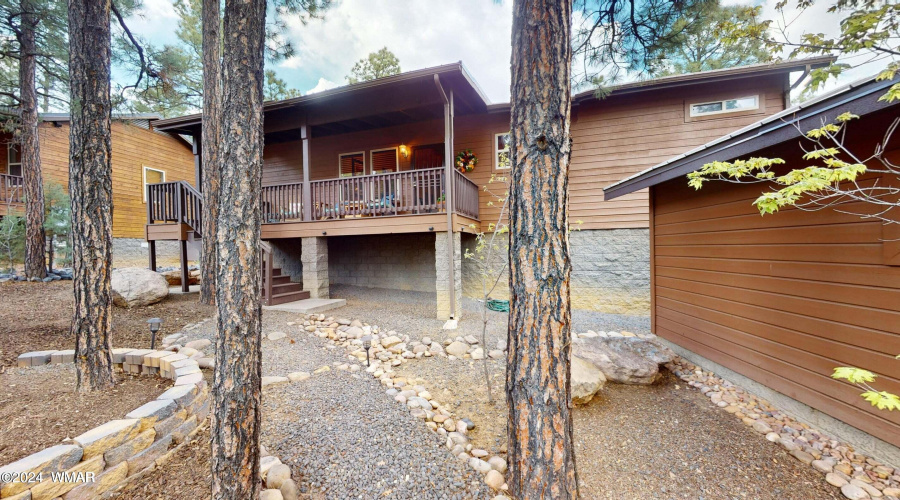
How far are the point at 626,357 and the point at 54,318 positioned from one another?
7633mm

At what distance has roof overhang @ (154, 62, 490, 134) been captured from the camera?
19.0ft

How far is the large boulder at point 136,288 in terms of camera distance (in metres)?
5.24

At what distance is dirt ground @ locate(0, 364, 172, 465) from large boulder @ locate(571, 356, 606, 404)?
137 inches

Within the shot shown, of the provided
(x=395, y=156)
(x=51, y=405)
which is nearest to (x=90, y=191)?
(x=51, y=405)

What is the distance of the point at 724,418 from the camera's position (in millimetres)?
2959

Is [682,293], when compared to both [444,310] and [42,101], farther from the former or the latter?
[42,101]

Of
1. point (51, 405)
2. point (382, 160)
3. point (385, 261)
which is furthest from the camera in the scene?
point (382, 160)

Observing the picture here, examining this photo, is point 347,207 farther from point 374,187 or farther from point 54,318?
point 54,318

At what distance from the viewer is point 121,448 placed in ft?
6.08

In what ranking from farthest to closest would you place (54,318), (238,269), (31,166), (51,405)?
(31,166) < (54,318) < (51,405) < (238,269)

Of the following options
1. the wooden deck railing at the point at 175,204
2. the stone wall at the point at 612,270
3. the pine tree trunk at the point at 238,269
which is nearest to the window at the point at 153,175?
the wooden deck railing at the point at 175,204

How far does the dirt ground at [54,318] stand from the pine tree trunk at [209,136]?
59 centimetres

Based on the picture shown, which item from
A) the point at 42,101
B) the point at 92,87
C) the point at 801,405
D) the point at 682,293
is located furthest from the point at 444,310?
the point at 42,101

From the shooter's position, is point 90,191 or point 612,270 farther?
point 612,270
